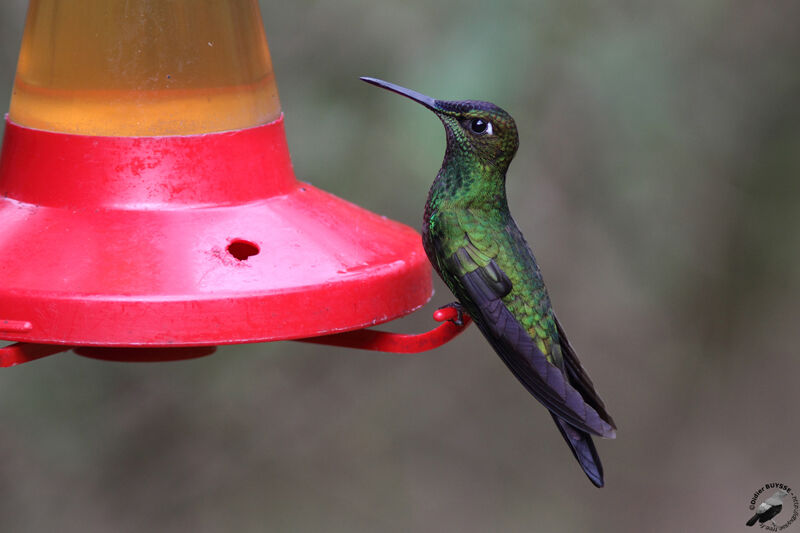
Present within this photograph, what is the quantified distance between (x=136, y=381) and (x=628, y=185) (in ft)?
6.34

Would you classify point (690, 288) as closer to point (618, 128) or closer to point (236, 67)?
point (618, 128)

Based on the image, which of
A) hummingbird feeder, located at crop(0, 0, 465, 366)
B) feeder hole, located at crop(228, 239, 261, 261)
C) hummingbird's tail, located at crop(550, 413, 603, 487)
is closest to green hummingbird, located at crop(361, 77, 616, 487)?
hummingbird's tail, located at crop(550, 413, 603, 487)

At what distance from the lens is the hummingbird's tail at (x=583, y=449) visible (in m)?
2.61

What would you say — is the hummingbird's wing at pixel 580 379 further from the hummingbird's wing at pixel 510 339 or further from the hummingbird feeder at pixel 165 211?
the hummingbird feeder at pixel 165 211

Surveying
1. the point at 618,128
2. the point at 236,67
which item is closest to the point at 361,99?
the point at 618,128

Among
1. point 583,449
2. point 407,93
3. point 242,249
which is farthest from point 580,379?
point 242,249

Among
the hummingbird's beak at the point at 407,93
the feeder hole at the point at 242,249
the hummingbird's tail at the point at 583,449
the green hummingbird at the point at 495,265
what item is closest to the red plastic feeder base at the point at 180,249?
the feeder hole at the point at 242,249

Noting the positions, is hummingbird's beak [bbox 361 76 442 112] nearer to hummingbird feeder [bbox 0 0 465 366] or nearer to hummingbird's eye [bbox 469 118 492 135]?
hummingbird's eye [bbox 469 118 492 135]

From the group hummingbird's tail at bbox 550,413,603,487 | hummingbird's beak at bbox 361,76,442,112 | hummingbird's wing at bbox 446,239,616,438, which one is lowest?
hummingbird's tail at bbox 550,413,603,487

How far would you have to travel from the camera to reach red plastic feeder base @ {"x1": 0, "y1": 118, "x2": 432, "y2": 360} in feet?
6.85

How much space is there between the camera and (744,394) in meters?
5.31

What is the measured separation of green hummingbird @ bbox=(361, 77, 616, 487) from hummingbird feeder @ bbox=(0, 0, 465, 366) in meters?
0.15

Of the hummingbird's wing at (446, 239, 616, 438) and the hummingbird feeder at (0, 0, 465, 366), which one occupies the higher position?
the hummingbird feeder at (0, 0, 465, 366)

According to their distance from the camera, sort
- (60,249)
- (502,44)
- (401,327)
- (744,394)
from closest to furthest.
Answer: (60,249), (502,44), (401,327), (744,394)
